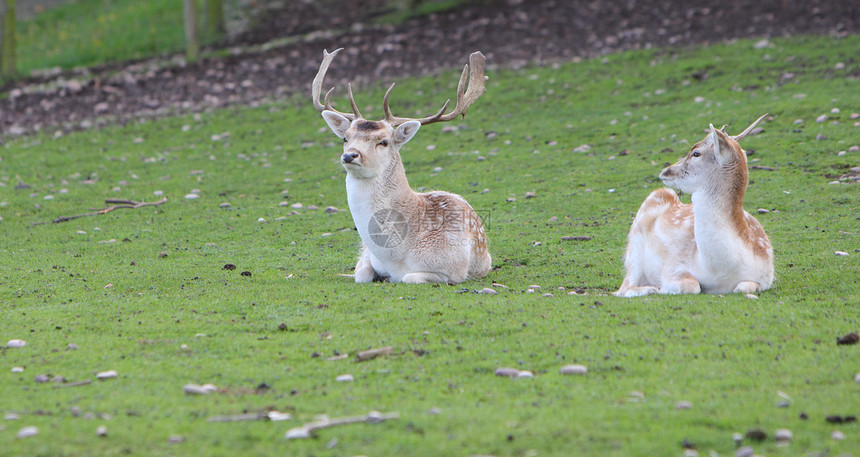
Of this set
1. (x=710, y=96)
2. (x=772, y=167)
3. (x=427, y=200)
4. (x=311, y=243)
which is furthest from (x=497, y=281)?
(x=710, y=96)

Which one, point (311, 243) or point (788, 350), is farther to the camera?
point (311, 243)

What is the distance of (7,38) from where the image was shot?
24.4 metres

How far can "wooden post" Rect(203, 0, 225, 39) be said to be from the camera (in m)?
28.5

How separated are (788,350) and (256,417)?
11.7ft

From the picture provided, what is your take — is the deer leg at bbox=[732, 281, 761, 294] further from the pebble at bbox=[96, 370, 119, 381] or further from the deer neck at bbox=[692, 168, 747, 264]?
the pebble at bbox=[96, 370, 119, 381]

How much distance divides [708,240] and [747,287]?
53 centimetres

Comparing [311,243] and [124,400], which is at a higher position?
[124,400]

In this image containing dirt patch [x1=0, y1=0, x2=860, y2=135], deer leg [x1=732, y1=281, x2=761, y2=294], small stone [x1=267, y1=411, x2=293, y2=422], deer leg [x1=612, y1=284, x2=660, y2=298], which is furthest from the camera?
dirt patch [x1=0, y1=0, x2=860, y2=135]

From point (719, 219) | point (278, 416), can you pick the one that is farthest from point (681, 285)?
point (278, 416)

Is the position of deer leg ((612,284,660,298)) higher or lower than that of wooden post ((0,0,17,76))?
lower

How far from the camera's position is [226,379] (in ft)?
19.6

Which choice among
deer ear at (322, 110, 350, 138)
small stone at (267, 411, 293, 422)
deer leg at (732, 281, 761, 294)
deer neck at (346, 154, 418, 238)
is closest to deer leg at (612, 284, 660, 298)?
deer leg at (732, 281, 761, 294)

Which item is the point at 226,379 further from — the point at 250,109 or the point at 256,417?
the point at 250,109

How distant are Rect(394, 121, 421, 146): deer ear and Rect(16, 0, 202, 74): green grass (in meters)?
19.5
